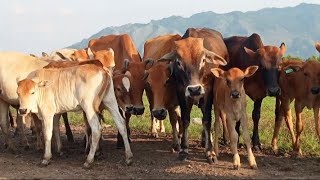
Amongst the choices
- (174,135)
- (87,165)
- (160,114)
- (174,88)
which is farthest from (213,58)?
(87,165)

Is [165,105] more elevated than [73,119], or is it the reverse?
[165,105]

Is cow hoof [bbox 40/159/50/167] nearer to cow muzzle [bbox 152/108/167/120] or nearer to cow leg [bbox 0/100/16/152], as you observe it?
cow leg [bbox 0/100/16/152]

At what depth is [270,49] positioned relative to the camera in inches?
368

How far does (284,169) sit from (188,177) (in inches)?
65.8

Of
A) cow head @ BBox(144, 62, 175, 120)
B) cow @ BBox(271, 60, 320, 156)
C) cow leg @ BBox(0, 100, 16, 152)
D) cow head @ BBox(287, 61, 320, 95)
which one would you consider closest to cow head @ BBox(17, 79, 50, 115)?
cow leg @ BBox(0, 100, 16, 152)

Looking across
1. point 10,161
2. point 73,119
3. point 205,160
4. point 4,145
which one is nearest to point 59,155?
point 10,161

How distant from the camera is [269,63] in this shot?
9.16 m

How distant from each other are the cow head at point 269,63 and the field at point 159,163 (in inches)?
51.2

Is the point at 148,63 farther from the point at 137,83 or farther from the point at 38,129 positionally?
the point at 38,129

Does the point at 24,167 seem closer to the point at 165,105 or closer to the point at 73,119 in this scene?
the point at 165,105

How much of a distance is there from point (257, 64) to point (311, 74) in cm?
104

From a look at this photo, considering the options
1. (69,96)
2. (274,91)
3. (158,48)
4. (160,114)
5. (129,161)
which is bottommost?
(129,161)

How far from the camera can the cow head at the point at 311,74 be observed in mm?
8693

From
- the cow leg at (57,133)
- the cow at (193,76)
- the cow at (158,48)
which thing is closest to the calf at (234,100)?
the cow at (193,76)
